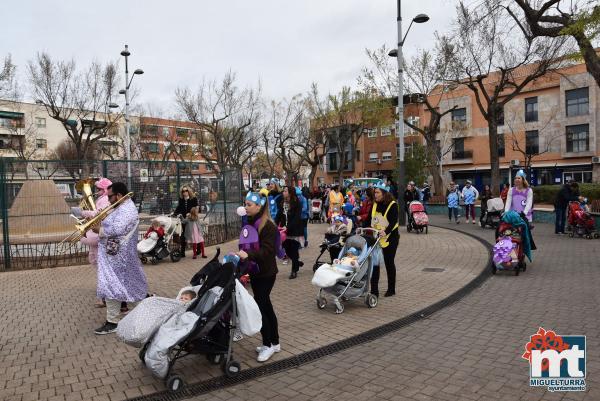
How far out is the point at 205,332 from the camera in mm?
4070

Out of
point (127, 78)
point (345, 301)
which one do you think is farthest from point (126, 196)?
point (127, 78)

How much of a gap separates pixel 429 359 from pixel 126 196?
13.7 ft

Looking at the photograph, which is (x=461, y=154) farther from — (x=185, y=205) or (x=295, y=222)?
(x=295, y=222)

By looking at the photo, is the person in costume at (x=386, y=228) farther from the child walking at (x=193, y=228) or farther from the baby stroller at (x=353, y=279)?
the child walking at (x=193, y=228)

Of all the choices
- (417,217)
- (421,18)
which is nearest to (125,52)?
(421,18)

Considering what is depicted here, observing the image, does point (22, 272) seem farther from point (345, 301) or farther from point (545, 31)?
point (545, 31)

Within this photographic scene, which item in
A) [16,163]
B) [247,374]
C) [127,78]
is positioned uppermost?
[127,78]

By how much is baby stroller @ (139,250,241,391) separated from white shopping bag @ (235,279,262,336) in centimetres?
6

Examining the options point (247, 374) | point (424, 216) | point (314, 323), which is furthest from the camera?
point (424, 216)

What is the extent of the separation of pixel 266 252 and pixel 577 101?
45.2 m

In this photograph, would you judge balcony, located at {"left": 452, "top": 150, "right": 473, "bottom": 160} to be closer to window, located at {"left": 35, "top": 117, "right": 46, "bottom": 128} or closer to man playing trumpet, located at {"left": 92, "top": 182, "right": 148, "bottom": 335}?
man playing trumpet, located at {"left": 92, "top": 182, "right": 148, "bottom": 335}

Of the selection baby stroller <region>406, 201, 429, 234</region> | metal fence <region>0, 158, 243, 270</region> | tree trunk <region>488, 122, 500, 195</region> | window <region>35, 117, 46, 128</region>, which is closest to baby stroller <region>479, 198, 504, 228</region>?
baby stroller <region>406, 201, 429, 234</region>

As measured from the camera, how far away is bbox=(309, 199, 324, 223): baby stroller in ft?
68.9

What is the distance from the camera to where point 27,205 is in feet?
36.1
